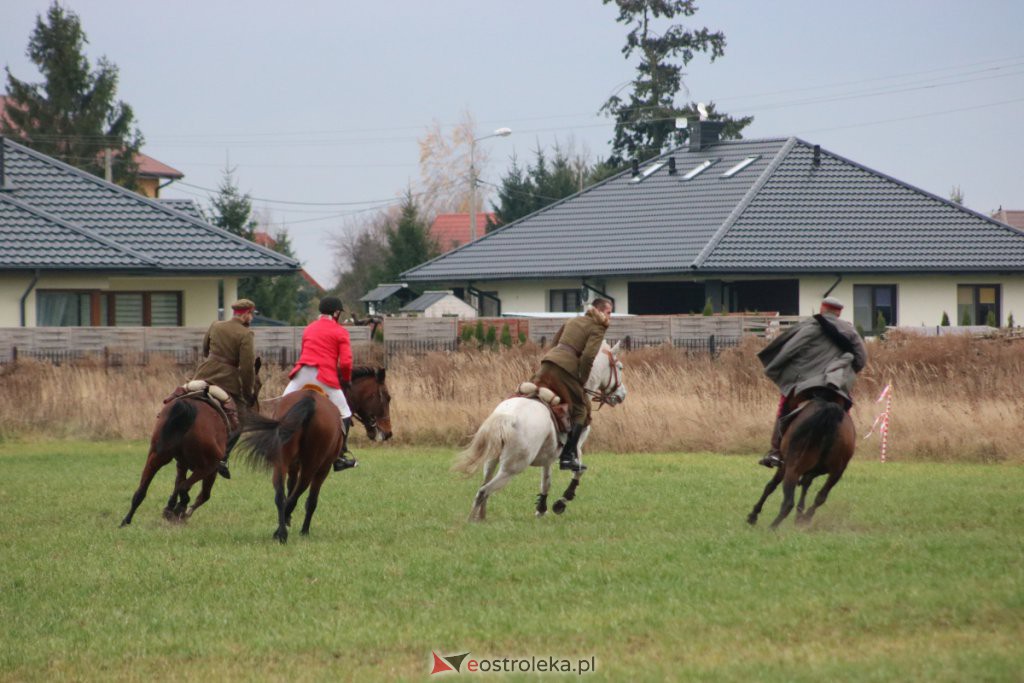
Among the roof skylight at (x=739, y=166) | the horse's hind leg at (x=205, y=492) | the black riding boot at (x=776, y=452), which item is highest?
the roof skylight at (x=739, y=166)

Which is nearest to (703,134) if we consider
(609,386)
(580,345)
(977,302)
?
(977,302)

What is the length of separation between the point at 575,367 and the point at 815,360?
8.62 feet

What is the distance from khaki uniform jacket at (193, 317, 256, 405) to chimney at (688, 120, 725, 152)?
38.8 metres

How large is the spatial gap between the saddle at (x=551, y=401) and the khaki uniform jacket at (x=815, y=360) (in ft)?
7.04

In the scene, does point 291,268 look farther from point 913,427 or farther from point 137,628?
point 137,628

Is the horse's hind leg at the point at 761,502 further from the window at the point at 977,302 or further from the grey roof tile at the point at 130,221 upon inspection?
the window at the point at 977,302

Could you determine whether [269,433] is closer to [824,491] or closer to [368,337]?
[824,491]

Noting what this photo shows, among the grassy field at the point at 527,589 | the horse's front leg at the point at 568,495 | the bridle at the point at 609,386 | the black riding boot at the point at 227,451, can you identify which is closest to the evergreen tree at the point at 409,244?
the grassy field at the point at 527,589

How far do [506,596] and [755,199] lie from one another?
36.2 m

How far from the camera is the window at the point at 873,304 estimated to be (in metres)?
43.3

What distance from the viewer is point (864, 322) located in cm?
4338

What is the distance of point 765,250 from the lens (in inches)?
1663

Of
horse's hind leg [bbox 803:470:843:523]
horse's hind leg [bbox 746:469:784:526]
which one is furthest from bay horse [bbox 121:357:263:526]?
horse's hind leg [bbox 803:470:843:523]

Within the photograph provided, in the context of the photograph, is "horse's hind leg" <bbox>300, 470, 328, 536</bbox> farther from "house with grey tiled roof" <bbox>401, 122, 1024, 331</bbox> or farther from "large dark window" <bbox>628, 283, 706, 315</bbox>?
"large dark window" <bbox>628, 283, 706, 315</bbox>
